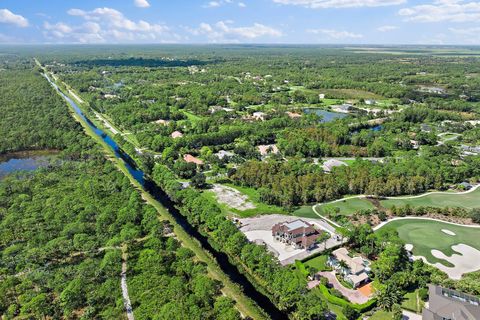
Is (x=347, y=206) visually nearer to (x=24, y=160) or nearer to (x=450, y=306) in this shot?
(x=450, y=306)

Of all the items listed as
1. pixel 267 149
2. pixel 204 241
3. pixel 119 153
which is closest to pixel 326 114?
pixel 267 149

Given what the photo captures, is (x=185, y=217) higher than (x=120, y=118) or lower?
lower

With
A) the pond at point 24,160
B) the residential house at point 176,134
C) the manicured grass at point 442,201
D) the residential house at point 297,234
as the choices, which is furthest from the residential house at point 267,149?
the pond at point 24,160

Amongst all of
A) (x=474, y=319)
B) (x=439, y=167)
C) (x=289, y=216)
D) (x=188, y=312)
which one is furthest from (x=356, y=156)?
(x=188, y=312)

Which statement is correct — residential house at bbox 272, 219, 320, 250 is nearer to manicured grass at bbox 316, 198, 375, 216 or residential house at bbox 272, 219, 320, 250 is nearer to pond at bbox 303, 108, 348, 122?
manicured grass at bbox 316, 198, 375, 216

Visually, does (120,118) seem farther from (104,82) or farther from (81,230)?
(104,82)

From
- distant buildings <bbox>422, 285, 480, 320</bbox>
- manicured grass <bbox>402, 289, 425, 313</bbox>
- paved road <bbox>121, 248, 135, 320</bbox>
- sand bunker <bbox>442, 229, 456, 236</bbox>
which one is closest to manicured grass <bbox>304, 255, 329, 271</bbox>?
manicured grass <bbox>402, 289, 425, 313</bbox>
